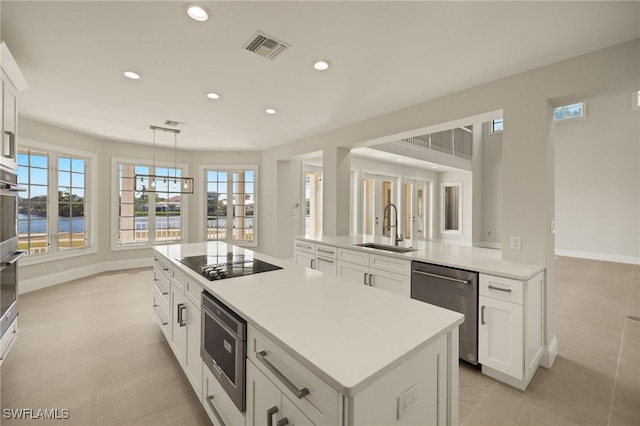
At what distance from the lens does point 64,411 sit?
1.89 metres

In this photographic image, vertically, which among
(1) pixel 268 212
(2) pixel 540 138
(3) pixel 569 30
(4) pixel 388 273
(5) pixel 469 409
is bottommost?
(5) pixel 469 409

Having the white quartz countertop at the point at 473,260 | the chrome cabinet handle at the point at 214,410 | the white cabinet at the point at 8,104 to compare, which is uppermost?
the white cabinet at the point at 8,104

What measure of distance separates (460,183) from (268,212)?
6531mm

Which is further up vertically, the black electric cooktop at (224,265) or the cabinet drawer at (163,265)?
the black electric cooktop at (224,265)

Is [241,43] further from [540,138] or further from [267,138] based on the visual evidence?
[267,138]

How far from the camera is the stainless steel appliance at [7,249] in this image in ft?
6.66

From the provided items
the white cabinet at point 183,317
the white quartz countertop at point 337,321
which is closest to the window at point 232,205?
the white cabinet at point 183,317

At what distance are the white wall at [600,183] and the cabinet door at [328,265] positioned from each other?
7.38 meters

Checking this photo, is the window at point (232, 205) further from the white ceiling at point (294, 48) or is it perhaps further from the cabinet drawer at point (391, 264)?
the cabinet drawer at point (391, 264)

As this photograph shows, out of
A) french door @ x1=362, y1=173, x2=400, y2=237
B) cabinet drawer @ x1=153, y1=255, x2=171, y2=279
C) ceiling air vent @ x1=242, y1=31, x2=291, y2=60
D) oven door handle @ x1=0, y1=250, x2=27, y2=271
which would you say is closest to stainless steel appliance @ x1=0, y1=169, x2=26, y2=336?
oven door handle @ x1=0, y1=250, x2=27, y2=271

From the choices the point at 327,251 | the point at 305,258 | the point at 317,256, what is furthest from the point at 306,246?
the point at 327,251

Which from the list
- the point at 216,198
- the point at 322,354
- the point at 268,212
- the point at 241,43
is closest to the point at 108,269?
the point at 216,198

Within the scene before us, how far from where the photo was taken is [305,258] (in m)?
4.07

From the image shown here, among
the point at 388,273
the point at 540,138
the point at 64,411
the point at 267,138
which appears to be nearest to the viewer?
the point at 64,411
